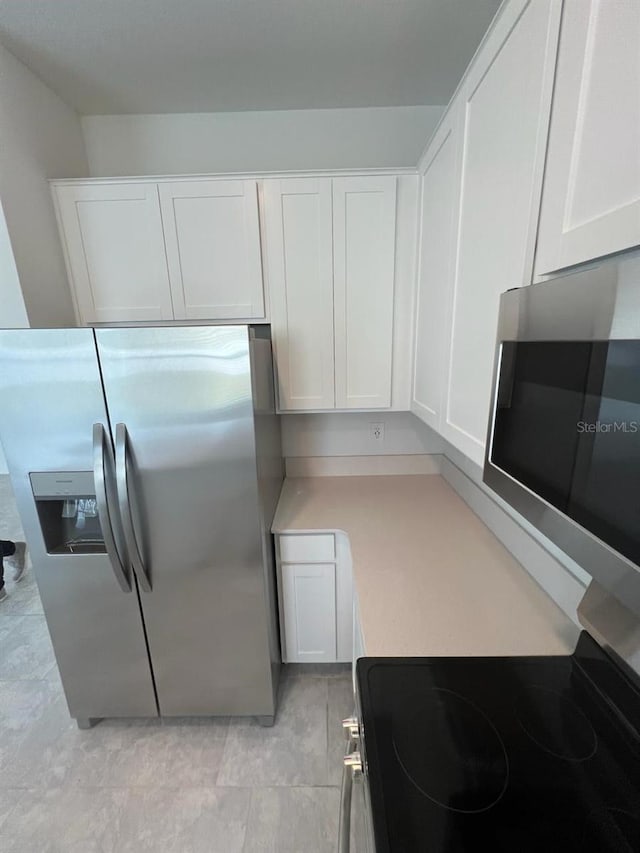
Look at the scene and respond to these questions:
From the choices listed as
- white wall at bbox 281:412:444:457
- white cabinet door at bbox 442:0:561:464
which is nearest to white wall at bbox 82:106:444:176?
white cabinet door at bbox 442:0:561:464

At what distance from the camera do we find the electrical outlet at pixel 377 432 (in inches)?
79.8

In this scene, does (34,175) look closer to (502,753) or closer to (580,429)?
(580,429)

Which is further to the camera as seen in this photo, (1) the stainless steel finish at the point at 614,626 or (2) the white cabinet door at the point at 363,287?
(2) the white cabinet door at the point at 363,287

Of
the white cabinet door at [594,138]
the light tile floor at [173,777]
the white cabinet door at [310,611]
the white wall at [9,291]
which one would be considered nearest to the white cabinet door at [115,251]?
the white wall at [9,291]

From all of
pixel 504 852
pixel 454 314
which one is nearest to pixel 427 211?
pixel 454 314

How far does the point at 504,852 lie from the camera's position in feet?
1.56

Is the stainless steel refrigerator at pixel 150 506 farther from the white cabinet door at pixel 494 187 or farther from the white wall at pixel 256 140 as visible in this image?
the white wall at pixel 256 140

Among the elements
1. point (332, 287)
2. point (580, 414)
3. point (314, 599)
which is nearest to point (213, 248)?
point (332, 287)

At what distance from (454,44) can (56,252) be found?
183cm

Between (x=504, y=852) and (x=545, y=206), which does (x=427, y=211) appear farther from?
(x=504, y=852)

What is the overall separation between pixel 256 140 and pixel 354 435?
1589 mm

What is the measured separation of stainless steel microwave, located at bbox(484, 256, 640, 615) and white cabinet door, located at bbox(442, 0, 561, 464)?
0.60ft

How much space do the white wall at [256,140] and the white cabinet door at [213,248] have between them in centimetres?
39

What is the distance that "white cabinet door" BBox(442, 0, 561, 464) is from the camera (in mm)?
658
